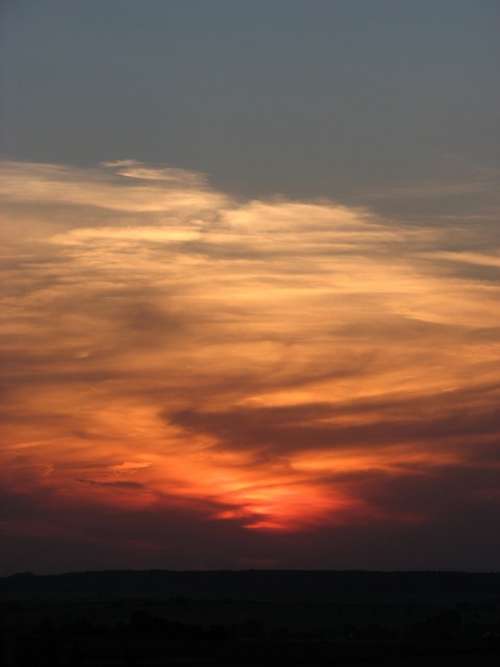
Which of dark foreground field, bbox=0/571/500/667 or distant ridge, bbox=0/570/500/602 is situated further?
distant ridge, bbox=0/570/500/602

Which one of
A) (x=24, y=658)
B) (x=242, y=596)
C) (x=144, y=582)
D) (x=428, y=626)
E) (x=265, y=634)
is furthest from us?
(x=144, y=582)

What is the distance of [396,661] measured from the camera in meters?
48.3

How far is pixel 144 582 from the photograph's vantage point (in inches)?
6304

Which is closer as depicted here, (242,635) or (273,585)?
(242,635)

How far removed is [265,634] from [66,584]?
101m

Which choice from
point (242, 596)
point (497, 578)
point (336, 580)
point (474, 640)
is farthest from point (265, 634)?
point (497, 578)

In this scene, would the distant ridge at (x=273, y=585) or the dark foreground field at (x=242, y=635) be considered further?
the distant ridge at (x=273, y=585)

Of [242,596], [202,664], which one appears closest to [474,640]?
[202,664]

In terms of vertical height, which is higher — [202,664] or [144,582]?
[144,582]

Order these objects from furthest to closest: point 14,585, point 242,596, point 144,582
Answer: point 144,582, point 14,585, point 242,596

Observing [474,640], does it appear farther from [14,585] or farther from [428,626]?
[14,585]

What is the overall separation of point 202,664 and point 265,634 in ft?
52.6

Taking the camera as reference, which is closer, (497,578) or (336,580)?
(336,580)

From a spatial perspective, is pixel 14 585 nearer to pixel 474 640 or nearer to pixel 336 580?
pixel 336 580
